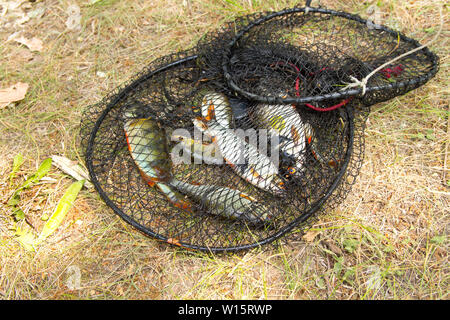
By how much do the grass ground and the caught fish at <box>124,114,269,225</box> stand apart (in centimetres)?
29

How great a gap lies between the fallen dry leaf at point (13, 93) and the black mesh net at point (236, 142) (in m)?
0.83

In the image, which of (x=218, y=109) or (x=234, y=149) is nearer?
(x=234, y=149)

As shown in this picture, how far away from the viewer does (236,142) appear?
93.3 inches

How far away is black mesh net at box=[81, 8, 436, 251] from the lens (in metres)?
2.27

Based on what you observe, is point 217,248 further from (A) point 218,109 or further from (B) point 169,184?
(A) point 218,109

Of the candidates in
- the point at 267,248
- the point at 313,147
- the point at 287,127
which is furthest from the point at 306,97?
the point at 267,248

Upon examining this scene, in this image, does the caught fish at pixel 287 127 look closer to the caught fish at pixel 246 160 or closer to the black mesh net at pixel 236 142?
the black mesh net at pixel 236 142

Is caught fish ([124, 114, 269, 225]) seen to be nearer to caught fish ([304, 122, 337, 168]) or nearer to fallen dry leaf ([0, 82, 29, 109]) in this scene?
caught fish ([304, 122, 337, 168])

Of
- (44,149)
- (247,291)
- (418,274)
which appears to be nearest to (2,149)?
(44,149)

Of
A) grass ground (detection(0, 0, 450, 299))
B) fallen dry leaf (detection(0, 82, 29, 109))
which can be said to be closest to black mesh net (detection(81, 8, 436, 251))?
grass ground (detection(0, 0, 450, 299))

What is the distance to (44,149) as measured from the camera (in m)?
2.79

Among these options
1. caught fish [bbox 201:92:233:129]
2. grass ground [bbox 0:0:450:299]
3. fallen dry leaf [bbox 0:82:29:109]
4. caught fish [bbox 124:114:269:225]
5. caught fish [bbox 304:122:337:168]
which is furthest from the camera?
fallen dry leaf [bbox 0:82:29:109]

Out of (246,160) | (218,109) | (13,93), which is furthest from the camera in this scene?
(13,93)

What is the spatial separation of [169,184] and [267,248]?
0.81m
